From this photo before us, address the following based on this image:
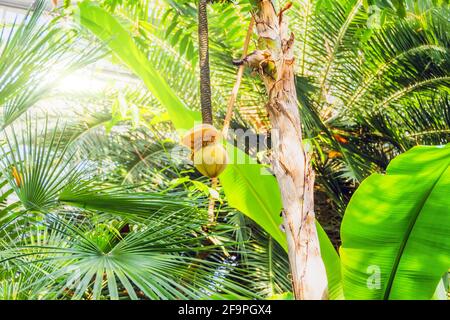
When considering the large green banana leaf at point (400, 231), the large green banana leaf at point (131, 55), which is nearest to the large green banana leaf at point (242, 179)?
the large green banana leaf at point (131, 55)

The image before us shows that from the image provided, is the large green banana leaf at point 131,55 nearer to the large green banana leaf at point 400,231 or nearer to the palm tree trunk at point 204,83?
the palm tree trunk at point 204,83

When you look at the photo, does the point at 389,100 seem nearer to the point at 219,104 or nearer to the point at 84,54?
the point at 219,104

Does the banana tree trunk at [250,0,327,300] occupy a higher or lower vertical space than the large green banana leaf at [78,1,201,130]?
lower

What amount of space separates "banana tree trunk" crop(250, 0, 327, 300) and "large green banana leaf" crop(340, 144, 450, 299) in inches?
3.3

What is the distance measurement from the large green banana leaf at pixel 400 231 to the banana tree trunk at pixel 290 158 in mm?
85

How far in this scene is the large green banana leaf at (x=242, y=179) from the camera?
1.15 m

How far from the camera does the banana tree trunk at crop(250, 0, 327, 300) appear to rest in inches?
35.5

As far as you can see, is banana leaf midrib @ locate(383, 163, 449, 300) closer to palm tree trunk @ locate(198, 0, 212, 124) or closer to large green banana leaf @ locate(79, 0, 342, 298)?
large green banana leaf @ locate(79, 0, 342, 298)

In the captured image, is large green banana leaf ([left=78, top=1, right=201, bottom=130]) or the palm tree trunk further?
large green banana leaf ([left=78, top=1, right=201, bottom=130])

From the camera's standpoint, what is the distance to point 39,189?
114 cm

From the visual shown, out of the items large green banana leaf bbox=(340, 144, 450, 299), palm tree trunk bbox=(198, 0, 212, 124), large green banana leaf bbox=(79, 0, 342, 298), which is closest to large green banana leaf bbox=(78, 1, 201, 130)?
large green banana leaf bbox=(79, 0, 342, 298)

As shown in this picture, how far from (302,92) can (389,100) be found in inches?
23.7

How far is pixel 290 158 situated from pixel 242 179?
309mm

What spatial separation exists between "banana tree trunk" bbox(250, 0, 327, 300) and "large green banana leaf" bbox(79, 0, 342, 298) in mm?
257
